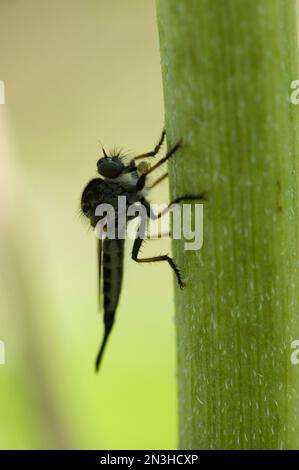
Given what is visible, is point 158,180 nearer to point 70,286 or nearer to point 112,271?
point 112,271

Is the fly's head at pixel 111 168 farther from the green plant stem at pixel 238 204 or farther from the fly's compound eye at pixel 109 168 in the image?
the green plant stem at pixel 238 204

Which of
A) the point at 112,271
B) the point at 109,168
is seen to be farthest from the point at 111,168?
the point at 112,271

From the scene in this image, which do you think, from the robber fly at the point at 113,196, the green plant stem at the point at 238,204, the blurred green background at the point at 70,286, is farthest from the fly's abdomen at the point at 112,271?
the green plant stem at the point at 238,204

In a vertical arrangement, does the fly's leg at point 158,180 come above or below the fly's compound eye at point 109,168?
below

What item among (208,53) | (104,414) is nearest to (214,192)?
(208,53)

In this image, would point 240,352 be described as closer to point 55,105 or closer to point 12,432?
point 12,432
